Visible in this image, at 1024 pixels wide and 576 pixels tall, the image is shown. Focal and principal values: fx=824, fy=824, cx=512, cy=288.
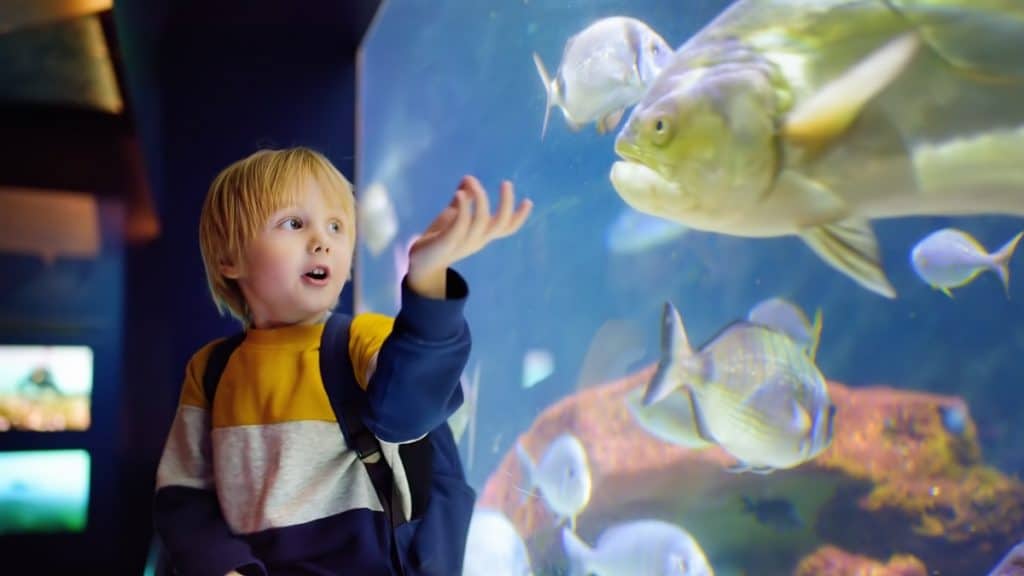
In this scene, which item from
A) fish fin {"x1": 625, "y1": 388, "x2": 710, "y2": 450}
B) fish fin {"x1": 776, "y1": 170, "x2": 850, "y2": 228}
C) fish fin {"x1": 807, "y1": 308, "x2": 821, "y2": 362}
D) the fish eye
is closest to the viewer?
fish fin {"x1": 776, "y1": 170, "x2": 850, "y2": 228}

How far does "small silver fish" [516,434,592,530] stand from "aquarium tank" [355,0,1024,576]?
0.01 metres

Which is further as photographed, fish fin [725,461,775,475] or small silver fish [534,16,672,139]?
small silver fish [534,16,672,139]

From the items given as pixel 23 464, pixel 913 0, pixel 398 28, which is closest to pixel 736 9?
pixel 913 0

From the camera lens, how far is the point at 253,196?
112 centimetres

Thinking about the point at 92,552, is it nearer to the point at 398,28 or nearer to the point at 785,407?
the point at 398,28

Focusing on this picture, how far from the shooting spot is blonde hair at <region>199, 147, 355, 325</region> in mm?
1123

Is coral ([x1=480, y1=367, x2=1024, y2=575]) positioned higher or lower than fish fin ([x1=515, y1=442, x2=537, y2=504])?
higher

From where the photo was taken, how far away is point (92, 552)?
14.2 feet

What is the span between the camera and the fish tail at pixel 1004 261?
5.23ft

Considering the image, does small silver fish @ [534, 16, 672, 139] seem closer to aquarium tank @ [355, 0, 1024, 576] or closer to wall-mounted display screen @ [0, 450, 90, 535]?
aquarium tank @ [355, 0, 1024, 576]

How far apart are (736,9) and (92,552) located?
417cm

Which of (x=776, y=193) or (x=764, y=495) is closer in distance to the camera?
(x=776, y=193)

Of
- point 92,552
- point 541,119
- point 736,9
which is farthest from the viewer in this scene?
point 92,552

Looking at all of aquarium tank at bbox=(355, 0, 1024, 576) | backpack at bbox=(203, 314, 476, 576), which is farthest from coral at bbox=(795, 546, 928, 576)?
backpack at bbox=(203, 314, 476, 576)
